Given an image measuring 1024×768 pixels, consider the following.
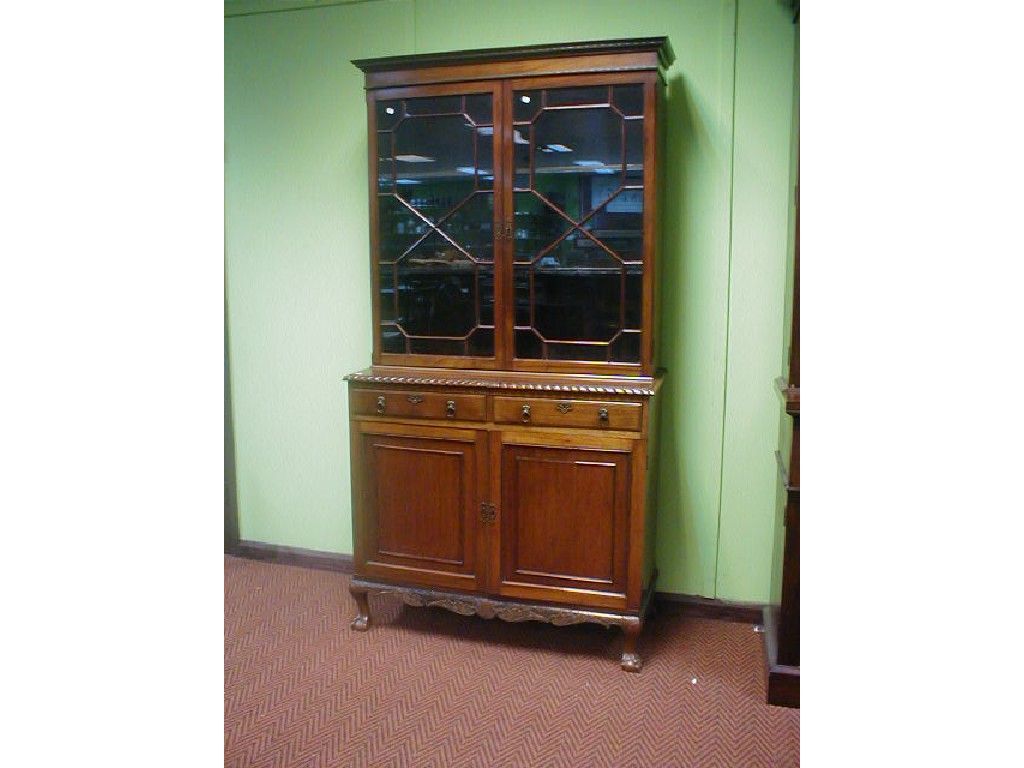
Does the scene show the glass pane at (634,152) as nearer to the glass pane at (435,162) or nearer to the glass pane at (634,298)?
the glass pane at (634,298)

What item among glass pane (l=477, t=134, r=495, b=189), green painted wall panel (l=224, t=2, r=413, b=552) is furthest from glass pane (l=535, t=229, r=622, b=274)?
green painted wall panel (l=224, t=2, r=413, b=552)

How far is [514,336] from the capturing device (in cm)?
243

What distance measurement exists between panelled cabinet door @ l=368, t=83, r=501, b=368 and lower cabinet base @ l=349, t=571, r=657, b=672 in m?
0.75

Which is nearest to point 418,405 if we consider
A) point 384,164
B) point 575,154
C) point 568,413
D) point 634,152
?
point 568,413

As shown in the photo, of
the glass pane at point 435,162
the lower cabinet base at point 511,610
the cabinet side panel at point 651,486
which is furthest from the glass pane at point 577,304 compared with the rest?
the lower cabinet base at point 511,610

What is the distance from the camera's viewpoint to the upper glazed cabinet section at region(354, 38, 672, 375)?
2285 millimetres

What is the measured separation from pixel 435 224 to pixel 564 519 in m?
1.04

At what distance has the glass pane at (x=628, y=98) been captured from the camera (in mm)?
2248

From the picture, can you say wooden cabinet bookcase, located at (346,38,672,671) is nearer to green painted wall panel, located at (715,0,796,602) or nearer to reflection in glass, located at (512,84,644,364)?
reflection in glass, located at (512,84,644,364)

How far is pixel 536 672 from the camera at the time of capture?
7.63 feet

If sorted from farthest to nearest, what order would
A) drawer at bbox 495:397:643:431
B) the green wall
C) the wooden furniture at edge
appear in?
the green wall → drawer at bbox 495:397:643:431 → the wooden furniture at edge

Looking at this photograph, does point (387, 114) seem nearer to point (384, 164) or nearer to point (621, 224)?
point (384, 164)

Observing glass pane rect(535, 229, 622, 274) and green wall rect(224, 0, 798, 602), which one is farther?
green wall rect(224, 0, 798, 602)

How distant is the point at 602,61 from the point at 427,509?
58.0 inches
